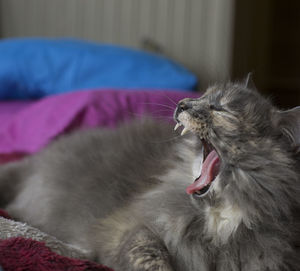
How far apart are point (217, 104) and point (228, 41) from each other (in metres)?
2.79

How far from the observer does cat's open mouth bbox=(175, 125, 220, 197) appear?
48.6 inches

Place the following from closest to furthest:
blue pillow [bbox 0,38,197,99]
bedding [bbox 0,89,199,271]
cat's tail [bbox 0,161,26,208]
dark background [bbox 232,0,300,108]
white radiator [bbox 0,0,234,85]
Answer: cat's tail [bbox 0,161,26,208]
bedding [bbox 0,89,199,271]
blue pillow [bbox 0,38,197,99]
white radiator [bbox 0,0,234,85]
dark background [bbox 232,0,300,108]

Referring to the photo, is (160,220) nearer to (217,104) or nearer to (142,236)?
(142,236)

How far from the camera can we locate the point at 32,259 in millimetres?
1133

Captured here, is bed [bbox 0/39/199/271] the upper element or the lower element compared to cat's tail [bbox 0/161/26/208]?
upper

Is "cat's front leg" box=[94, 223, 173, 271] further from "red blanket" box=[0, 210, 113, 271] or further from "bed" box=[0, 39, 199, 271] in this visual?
"bed" box=[0, 39, 199, 271]

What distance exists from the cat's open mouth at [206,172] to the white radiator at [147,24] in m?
2.50

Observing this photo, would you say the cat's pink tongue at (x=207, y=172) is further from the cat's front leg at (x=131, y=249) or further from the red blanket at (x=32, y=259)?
the red blanket at (x=32, y=259)

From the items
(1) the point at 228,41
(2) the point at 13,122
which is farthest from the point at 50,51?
(1) the point at 228,41

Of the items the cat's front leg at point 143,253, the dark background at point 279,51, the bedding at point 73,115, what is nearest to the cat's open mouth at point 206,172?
the cat's front leg at point 143,253

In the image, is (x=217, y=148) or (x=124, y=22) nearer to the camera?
(x=217, y=148)

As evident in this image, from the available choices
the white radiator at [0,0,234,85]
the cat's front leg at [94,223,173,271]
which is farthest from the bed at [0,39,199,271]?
the cat's front leg at [94,223,173,271]

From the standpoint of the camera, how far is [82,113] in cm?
239

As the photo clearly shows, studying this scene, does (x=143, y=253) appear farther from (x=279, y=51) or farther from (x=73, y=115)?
(x=279, y=51)
